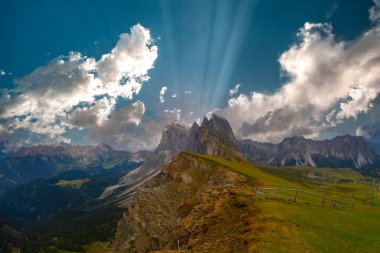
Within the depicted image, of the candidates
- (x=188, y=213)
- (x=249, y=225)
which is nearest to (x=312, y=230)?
(x=249, y=225)

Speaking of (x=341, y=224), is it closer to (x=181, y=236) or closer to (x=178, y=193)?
(x=181, y=236)

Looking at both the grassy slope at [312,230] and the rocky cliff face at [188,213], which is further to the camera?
the rocky cliff face at [188,213]

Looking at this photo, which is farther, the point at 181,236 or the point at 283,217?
the point at 181,236

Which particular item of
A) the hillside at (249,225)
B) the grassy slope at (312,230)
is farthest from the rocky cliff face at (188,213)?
the grassy slope at (312,230)

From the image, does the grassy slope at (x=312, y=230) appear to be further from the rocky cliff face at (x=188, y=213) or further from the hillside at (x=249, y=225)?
the rocky cliff face at (x=188, y=213)

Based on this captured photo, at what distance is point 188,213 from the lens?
70188mm

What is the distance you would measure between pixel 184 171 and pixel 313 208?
76974 millimetres

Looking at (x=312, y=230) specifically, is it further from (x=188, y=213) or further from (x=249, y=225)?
(x=188, y=213)

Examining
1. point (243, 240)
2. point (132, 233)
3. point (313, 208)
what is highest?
point (313, 208)

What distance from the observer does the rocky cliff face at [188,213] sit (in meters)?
47.4

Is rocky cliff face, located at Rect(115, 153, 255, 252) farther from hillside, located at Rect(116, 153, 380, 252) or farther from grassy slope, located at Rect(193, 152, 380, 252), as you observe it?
grassy slope, located at Rect(193, 152, 380, 252)

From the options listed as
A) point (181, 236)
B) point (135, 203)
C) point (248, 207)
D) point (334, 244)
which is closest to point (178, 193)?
point (135, 203)

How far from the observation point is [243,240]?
38.8 meters

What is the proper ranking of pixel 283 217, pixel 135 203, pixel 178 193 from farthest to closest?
pixel 178 193, pixel 135 203, pixel 283 217
